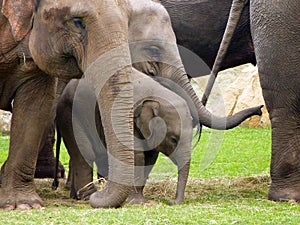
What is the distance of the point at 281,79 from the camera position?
Answer: 23.0ft

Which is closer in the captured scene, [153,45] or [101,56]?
[101,56]

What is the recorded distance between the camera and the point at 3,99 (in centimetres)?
663

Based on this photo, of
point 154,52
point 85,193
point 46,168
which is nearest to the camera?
point 85,193

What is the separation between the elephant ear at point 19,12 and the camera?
6.10m

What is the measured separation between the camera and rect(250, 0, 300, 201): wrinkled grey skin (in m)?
6.91

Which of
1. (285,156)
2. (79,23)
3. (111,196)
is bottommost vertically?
(285,156)

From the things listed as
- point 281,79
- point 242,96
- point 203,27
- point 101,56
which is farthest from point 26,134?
point 242,96

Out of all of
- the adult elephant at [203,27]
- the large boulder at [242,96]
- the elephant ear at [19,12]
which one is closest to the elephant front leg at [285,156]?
the elephant ear at [19,12]

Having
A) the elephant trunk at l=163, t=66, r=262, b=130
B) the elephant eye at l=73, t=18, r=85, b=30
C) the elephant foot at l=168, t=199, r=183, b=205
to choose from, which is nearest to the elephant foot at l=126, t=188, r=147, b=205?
the elephant foot at l=168, t=199, r=183, b=205

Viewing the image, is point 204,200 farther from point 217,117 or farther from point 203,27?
point 203,27

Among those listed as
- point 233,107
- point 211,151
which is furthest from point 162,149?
point 233,107

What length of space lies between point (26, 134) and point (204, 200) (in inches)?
54.2

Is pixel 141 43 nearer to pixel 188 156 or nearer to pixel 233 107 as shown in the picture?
pixel 188 156

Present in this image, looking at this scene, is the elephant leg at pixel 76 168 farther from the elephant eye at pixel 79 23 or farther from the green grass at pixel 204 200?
the elephant eye at pixel 79 23
